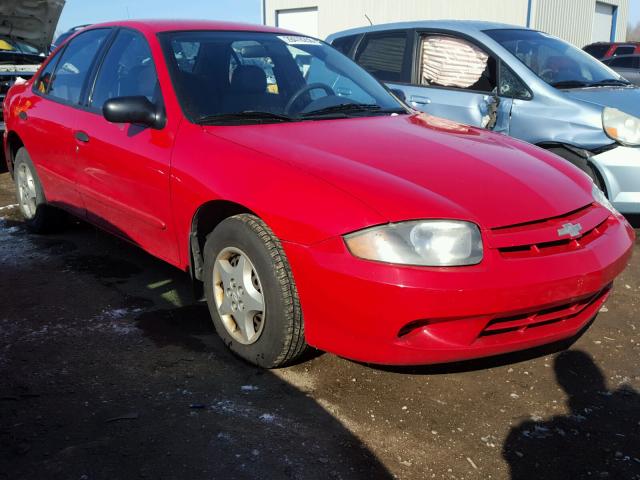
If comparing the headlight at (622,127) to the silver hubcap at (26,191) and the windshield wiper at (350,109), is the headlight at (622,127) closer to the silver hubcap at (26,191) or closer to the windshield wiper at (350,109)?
the windshield wiper at (350,109)

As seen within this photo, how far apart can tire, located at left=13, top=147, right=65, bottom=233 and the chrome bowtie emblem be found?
3.62m

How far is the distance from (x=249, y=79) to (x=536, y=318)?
1899mm

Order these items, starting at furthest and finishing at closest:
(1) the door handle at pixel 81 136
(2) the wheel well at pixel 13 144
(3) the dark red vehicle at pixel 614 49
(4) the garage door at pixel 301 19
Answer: (4) the garage door at pixel 301 19 < (3) the dark red vehicle at pixel 614 49 < (2) the wheel well at pixel 13 144 < (1) the door handle at pixel 81 136

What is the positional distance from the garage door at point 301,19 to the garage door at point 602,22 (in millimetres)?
9975

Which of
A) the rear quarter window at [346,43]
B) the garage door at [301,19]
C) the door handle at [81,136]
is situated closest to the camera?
the door handle at [81,136]

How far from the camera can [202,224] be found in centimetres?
314

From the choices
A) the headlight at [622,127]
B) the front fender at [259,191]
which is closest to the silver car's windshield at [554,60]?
the headlight at [622,127]

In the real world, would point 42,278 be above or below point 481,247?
below

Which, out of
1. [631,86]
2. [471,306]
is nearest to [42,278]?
[471,306]

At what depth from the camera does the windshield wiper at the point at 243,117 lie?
10.5ft

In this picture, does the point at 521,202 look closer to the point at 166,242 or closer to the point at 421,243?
the point at 421,243

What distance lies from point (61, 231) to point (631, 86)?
4710 mm

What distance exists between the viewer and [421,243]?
2.41 meters

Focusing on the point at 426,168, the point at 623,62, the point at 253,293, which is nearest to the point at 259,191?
the point at 253,293
